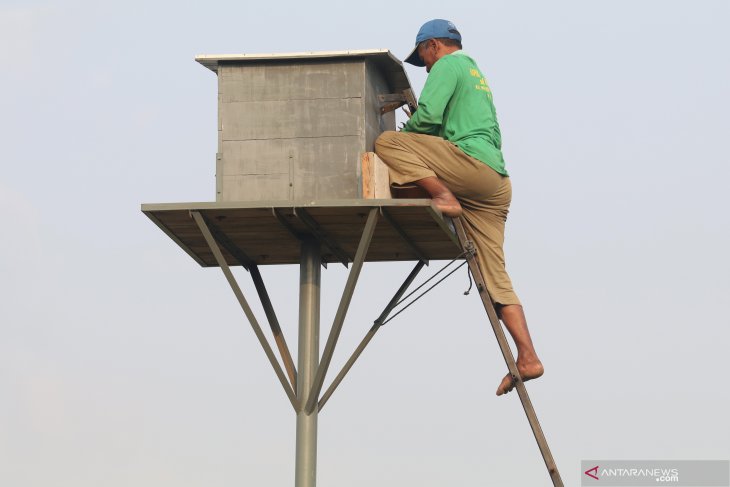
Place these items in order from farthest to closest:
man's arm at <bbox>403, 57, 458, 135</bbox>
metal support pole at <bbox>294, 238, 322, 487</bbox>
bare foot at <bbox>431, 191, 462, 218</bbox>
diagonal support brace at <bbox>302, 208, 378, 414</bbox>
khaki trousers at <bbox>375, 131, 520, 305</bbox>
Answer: metal support pole at <bbox>294, 238, 322, 487</bbox> < man's arm at <bbox>403, 57, 458, 135</bbox> < khaki trousers at <bbox>375, 131, 520, 305</bbox> < bare foot at <bbox>431, 191, 462, 218</bbox> < diagonal support brace at <bbox>302, 208, 378, 414</bbox>

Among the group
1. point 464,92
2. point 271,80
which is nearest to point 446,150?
point 464,92

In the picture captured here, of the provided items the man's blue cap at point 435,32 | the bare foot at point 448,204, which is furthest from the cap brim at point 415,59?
the bare foot at point 448,204

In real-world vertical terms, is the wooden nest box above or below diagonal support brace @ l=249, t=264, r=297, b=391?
above

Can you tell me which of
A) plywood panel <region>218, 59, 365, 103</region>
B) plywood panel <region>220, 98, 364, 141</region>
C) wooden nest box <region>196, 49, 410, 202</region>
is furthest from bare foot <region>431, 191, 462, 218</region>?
plywood panel <region>218, 59, 365, 103</region>

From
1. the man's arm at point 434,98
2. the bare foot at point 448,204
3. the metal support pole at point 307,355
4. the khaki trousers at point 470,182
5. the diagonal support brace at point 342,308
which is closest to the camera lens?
the diagonal support brace at point 342,308

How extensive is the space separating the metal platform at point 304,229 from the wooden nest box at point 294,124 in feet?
0.76

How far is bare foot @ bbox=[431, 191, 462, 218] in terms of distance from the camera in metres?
20.3

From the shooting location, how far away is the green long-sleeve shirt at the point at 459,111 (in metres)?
20.5

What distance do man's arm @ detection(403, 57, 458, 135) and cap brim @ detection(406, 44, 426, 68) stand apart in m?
0.65

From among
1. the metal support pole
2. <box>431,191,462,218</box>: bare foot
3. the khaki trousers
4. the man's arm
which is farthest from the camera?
the metal support pole

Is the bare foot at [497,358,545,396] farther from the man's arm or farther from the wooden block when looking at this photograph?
the man's arm

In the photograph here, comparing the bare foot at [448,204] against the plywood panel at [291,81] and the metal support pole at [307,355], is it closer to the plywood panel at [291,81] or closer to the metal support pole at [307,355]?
the plywood panel at [291,81]

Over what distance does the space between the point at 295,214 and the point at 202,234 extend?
4.47ft

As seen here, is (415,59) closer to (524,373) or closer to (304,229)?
(304,229)
